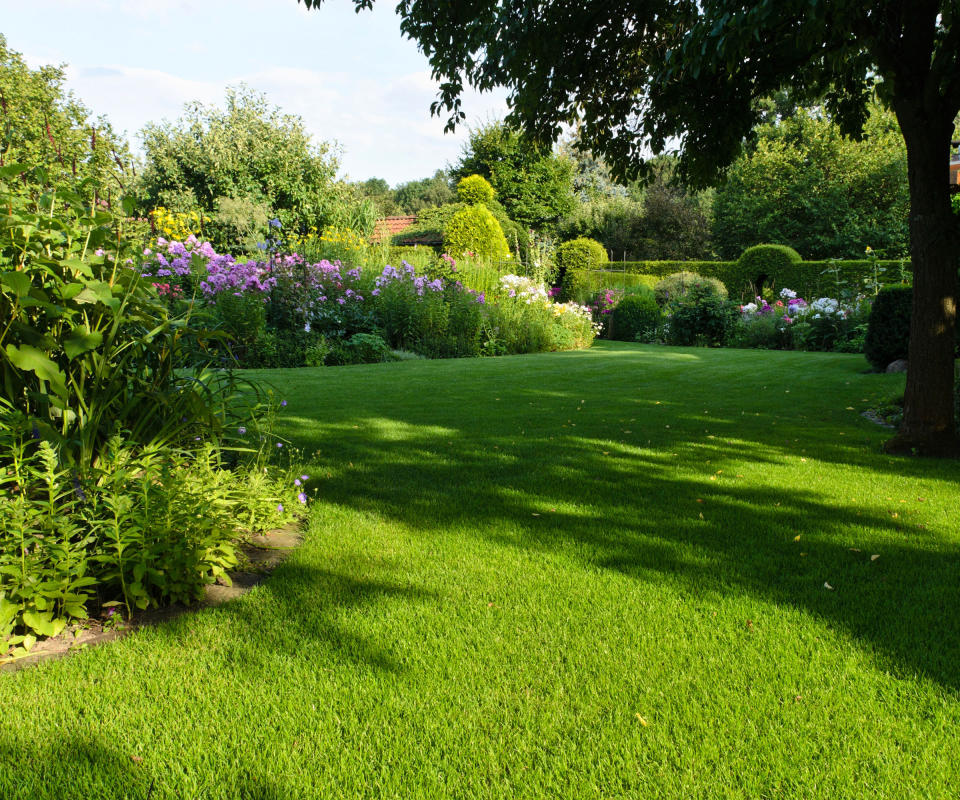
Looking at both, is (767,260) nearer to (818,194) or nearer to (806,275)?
(806,275)

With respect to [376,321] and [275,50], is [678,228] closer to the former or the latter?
[376,321]

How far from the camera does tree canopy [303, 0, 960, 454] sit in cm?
425

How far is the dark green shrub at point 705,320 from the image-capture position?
15703mm

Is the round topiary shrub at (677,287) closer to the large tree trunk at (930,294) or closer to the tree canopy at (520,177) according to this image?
the tree canopy at (520,177)

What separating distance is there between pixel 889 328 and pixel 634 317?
888 cm

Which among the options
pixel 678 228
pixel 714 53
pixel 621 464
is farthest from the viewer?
pixel 678 228

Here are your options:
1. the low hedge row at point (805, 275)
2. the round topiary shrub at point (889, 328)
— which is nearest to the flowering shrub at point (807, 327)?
the low hedge row at point (805, 275)

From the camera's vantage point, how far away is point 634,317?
58.7 ft

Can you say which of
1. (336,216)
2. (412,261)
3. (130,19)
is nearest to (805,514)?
(130,19)

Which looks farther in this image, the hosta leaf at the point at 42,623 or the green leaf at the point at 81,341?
the green leaf at the point at 81,341

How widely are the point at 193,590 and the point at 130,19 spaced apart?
662cm

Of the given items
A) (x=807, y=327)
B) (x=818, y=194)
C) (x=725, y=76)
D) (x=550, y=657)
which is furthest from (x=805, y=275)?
(x=550, y=657)

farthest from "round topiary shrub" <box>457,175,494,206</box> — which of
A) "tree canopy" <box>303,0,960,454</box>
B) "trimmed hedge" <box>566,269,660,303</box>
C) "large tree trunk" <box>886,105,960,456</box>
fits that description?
"large tree trunk" <box>886,105,960,456</box>

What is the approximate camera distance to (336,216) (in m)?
21.8
